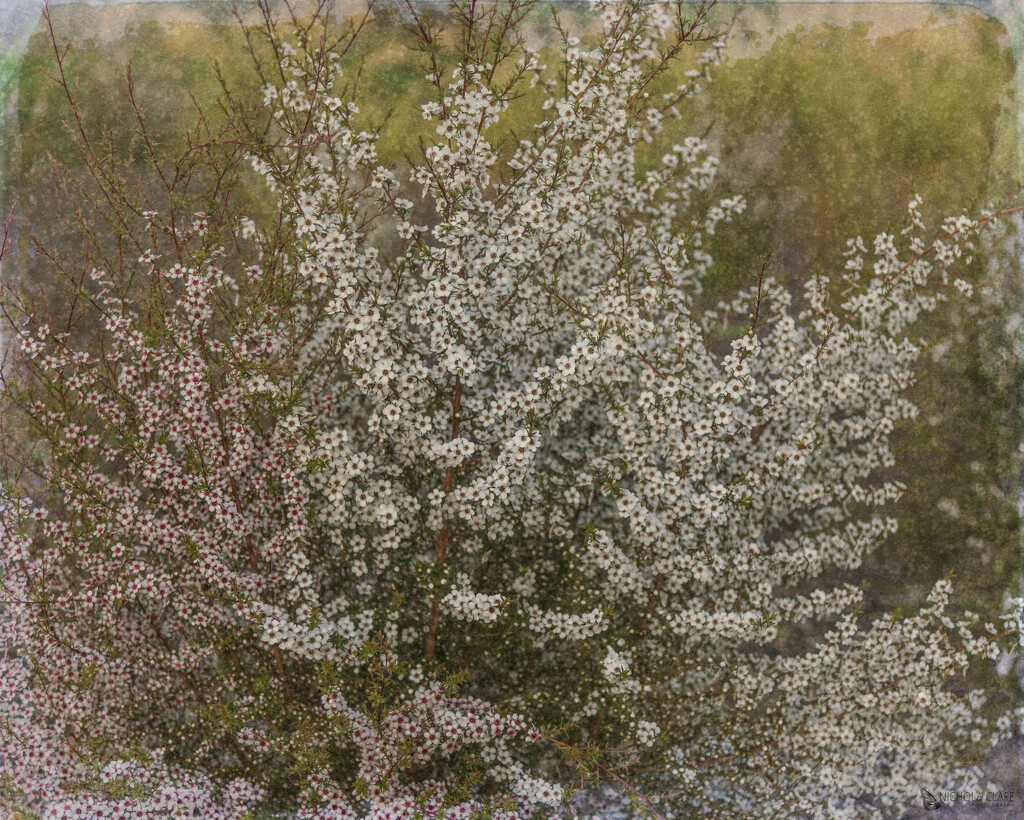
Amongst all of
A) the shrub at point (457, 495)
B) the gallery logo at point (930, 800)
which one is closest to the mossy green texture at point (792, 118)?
the shrub at point (457, 495)

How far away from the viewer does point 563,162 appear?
18.0 ft

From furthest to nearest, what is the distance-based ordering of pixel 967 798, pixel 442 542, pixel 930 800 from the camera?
pixel 967 798 < pixel 930 800 < pixel 442 542

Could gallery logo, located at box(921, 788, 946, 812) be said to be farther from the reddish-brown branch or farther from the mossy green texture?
the reddish-brown branch

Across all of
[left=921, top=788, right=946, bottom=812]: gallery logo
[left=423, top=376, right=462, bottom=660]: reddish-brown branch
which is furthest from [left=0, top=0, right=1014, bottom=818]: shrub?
[left=921, top=788, right=946, bottom=812]: gallery logo

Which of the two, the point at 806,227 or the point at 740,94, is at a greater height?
the point at 740,94

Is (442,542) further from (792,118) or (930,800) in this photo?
(930,800)

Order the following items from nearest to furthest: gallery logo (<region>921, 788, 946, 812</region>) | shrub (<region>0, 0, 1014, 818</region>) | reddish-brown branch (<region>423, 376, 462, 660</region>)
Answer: shrub (<region>0, 0, 1014, 818</region>), reddish-brown branch (<region>423, 376, 462, 660</region>), gallery logo (<region>921, 788, 946, 812</region>)

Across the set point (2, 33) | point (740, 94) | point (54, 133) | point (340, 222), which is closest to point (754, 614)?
point (340, 222)

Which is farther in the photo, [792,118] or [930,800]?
[792,118]

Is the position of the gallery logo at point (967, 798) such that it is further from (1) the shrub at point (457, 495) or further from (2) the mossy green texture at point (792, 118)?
(2) the mossy green texture at point (792, 118)

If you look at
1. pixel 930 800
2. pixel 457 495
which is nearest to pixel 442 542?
pixel 457 495

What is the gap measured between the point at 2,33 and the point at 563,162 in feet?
19.9

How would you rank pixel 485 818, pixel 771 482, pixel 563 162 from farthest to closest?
pixel 771 482, pixel 485 818, pixel 563 162

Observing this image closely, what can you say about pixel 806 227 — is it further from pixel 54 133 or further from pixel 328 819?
pixel 54 133
